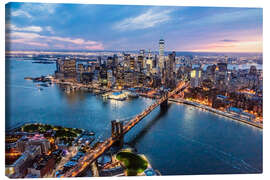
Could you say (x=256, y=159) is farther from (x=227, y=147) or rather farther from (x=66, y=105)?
(x=66, y=105)

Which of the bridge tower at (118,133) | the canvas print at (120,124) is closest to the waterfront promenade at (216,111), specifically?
the canvas print at (120,124)

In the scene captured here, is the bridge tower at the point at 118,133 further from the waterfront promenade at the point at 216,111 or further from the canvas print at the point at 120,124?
the waterfront promenade at the point at 216,111

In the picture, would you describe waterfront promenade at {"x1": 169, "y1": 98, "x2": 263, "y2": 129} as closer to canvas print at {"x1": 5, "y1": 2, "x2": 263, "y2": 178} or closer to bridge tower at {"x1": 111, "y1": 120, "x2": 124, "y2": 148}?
canvas print at {"x1": 5, "y1": 2, "x2": 263, "y2": 178}

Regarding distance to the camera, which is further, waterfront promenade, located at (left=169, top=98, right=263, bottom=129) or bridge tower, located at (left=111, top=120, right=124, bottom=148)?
waterfront promenade, located at (left=169, top=98, right=263, bottom=129)

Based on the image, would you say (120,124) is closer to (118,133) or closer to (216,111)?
(118,133)

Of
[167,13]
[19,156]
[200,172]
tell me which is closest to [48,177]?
[19,156]

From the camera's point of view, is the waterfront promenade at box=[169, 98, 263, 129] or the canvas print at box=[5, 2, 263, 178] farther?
the waterfront promenade at box=[169, 98, 263, 129]

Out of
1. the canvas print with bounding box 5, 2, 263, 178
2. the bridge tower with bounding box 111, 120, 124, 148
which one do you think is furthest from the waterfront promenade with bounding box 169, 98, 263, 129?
the bridge tower with bounding box 111, 120, 124, 148

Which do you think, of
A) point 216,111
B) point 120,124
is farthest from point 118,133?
point 216,111
